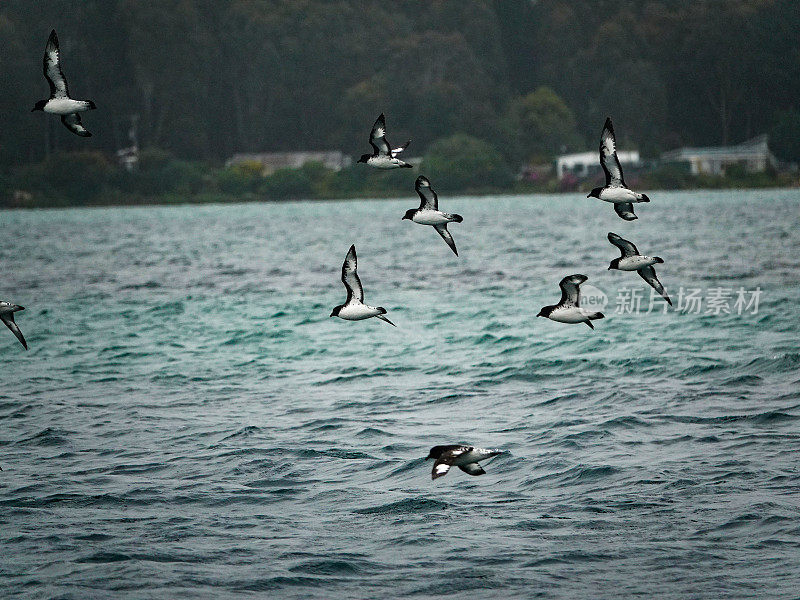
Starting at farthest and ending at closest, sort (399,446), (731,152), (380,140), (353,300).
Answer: (731,152) < (399,446) < (380,140) < (353,300)

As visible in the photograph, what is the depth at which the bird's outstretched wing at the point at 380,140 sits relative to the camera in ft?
68.5

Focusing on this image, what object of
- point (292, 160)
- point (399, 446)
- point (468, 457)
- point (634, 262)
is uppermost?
point (292, 160)

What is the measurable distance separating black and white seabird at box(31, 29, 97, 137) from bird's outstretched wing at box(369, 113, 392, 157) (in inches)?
178

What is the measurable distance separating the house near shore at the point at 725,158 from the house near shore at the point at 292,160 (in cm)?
4598

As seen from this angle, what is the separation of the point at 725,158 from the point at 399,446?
6173 inches

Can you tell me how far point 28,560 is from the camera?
1788 cm

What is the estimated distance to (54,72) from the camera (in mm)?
20312

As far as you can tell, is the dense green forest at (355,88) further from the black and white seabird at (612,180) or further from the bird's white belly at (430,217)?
the black and white seabird at (612,180)

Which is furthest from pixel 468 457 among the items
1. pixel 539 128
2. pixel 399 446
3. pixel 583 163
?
pixel 539 128

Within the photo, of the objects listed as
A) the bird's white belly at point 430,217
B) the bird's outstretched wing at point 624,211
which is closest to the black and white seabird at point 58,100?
the bird's white belly at point 430,217

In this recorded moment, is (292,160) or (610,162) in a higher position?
(292,160)

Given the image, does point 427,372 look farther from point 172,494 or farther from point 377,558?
point 377,558

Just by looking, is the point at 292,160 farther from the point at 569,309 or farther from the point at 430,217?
the point at 569,309

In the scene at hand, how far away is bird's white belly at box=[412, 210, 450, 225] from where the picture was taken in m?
20.8
